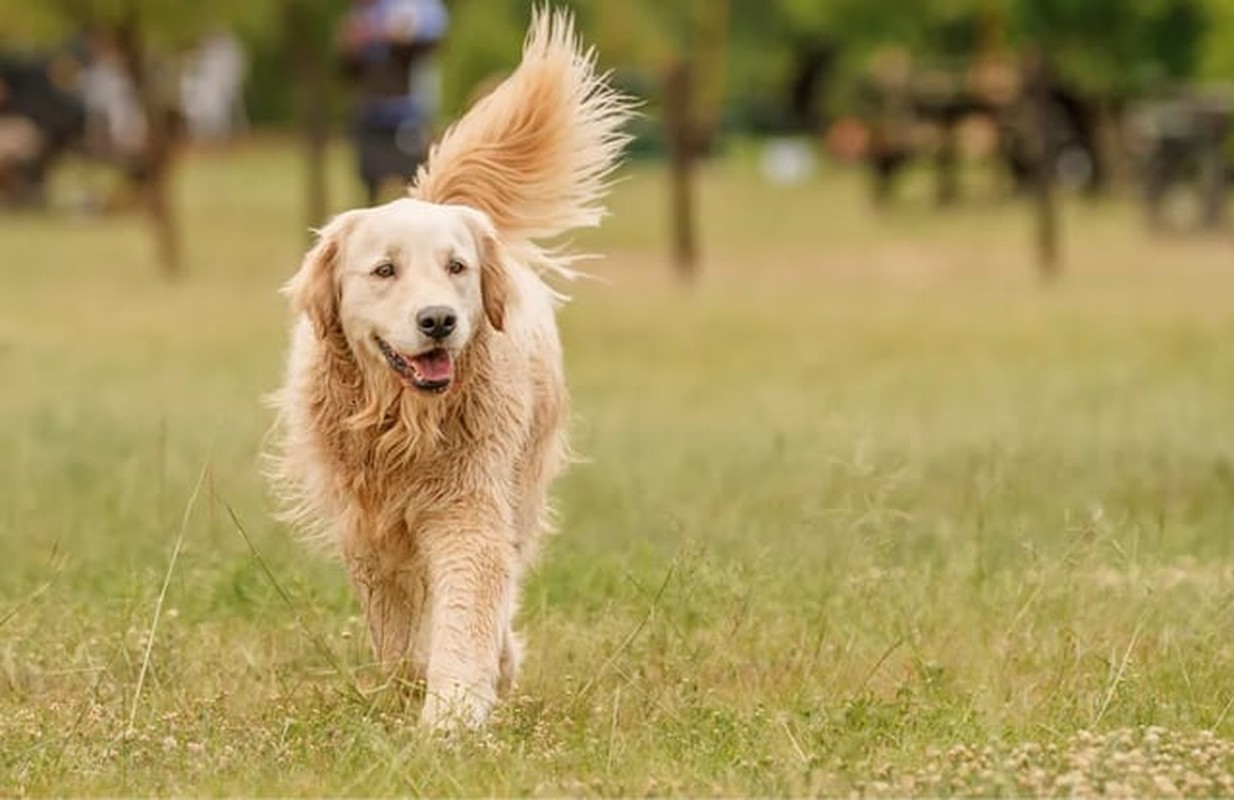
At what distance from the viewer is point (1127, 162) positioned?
3578cm

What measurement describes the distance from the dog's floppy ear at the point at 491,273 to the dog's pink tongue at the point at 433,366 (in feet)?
1.07

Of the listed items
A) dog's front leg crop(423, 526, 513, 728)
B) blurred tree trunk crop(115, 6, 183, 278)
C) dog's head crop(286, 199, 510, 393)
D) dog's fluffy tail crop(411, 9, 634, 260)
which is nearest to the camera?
dog's front leg crop(423, 526, 513, 728)

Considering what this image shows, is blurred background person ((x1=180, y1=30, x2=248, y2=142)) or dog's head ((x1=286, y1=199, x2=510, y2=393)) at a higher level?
dog's head ((x1=286, y1=199, x2=510, y2=393))

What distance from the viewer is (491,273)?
690 centimetres

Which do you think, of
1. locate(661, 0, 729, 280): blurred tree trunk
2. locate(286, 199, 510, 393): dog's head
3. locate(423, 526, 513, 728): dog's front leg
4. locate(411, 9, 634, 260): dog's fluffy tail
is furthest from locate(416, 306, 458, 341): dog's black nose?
locate(661, 0, 729, 280): blurred tree trunk

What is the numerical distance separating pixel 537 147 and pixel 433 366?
4.65 ft

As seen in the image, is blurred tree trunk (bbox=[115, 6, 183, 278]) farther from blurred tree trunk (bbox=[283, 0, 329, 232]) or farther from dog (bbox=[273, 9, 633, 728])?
dog (bbox=[273, 9, 633, 728])

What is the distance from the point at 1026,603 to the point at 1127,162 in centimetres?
2927

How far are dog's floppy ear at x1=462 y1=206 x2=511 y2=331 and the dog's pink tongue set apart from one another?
0.33 m

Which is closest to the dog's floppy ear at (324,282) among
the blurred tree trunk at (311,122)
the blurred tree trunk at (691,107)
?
the blurred tree trunk at (691,107)

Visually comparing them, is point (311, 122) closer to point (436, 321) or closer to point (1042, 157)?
point (1042, 157)

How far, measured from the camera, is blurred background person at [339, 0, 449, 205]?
60.9 feet

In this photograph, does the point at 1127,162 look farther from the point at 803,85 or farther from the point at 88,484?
the point at 88,484

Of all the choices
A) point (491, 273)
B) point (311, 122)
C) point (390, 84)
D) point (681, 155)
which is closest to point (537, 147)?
point (491, 273)
